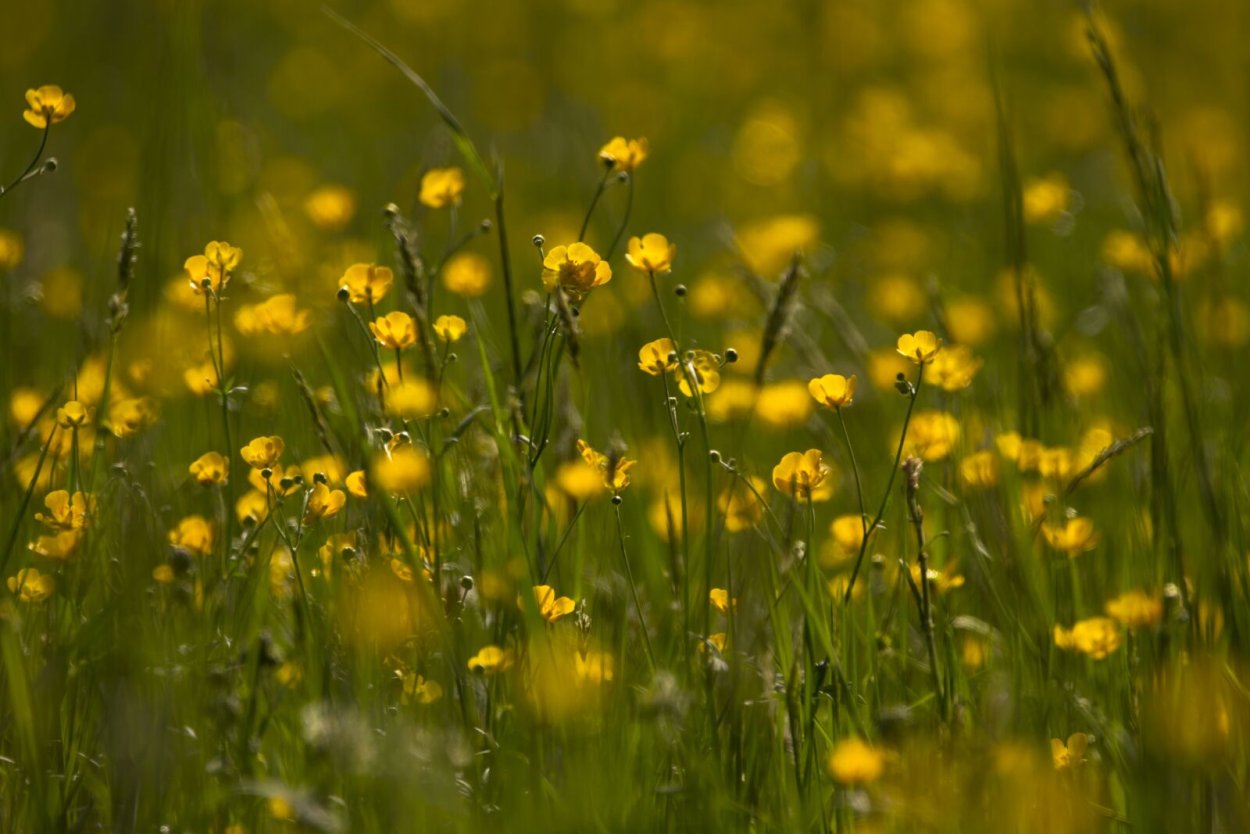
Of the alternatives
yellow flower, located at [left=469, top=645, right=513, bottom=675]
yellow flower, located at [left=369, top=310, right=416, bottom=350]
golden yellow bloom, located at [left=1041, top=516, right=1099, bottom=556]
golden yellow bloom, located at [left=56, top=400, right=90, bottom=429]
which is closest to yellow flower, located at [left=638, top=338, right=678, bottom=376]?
yellow flower, located at [left=369, top=310, right=416, bottom=350]

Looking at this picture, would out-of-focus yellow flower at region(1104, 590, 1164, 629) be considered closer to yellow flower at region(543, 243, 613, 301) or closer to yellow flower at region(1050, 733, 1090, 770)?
yellow flower at region(1050, 733, 1090, 770)

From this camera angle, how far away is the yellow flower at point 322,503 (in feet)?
6.47

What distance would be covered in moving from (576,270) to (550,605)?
450mm

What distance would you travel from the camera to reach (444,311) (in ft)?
12.7

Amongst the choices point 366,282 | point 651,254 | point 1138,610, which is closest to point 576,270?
Answer: point 651,254

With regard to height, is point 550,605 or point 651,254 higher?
point 651,254

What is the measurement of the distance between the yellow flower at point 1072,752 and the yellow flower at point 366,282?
1125mm

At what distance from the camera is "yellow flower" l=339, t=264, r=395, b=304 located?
2.10 meters

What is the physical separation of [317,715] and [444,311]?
2.54m

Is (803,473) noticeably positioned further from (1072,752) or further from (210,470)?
(210,470)

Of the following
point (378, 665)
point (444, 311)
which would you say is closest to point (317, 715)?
point (378, 665)

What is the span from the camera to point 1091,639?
1896mm

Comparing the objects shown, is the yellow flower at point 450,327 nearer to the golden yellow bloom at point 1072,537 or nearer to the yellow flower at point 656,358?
the yellow flower at point 656,358

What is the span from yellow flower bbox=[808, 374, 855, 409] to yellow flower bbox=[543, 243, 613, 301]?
12.4 inches
